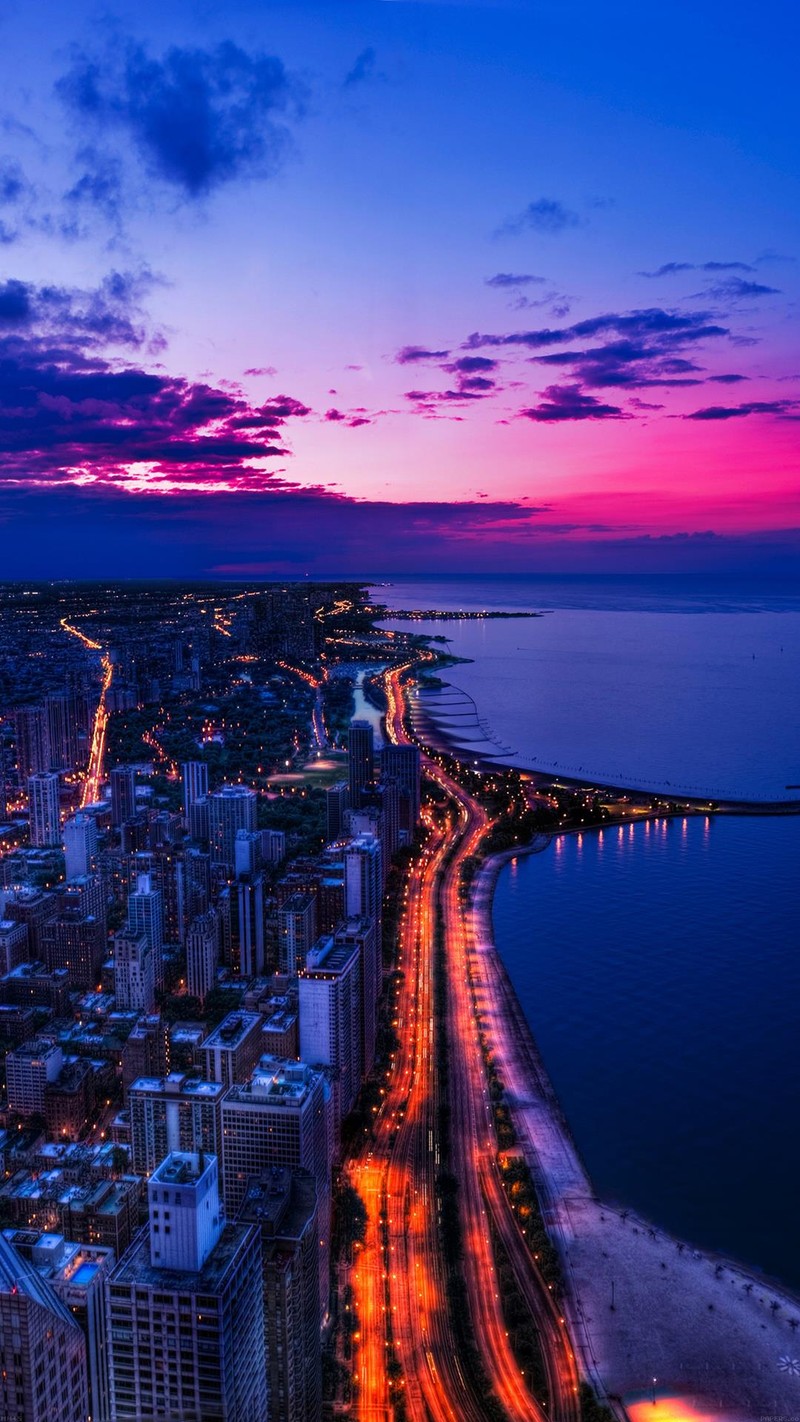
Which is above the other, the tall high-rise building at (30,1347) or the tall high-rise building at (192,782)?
the tall high-rise building at (30,1347)

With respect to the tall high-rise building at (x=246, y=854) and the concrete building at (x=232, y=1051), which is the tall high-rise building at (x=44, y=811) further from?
the concrete building at (x=232, y=1051)

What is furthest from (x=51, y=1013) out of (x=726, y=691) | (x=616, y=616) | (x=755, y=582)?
(x=755, y=582)

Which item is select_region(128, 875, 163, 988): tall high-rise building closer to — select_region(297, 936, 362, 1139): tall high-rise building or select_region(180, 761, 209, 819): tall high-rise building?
select_region(297, 936, 362, 1139): tall high-rise building

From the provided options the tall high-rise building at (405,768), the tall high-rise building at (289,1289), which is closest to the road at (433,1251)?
the tall high-rise building at (289,1289)

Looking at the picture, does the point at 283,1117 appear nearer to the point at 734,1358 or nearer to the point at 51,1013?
the point at 734,1358

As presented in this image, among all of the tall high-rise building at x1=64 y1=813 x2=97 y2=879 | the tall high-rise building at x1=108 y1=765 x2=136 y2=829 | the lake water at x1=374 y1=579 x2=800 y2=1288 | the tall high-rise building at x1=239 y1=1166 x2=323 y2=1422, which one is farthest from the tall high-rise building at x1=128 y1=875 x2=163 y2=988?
the tall high-rise building at x1=239 y1=1166 x2=323 y2=1422

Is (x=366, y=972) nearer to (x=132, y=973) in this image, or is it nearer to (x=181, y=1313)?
(x=132, y=973)
